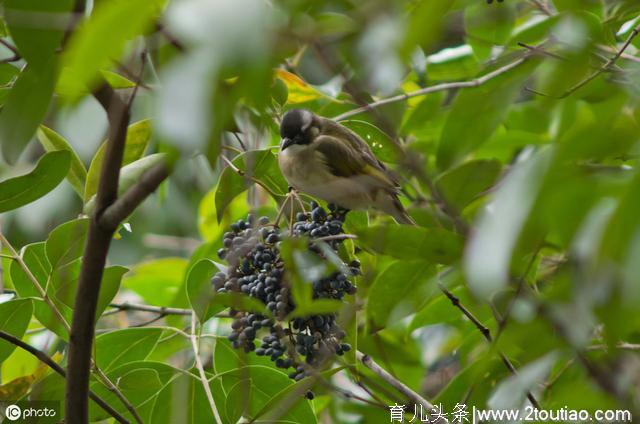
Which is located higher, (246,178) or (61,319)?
(246,178)

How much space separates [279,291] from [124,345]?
573 mm

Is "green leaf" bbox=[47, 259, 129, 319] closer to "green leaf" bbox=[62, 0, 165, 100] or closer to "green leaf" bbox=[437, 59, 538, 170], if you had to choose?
"green leaf" bbox=[437, 59, 538, 170]

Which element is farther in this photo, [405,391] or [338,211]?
[338,211]

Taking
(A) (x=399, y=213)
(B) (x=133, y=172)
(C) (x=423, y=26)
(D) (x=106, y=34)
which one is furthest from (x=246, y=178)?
(D) (x=106, y=34)

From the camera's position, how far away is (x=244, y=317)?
5.67ft

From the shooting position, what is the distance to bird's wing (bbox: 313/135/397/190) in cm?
247

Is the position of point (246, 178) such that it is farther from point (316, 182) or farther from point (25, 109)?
point (25, 109)

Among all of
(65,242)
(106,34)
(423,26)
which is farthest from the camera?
(65,242)

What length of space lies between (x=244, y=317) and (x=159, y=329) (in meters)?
0.35

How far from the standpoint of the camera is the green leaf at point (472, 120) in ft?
4.26

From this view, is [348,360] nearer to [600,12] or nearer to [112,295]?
[112,295]

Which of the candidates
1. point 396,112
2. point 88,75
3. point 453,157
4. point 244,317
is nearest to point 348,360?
point 244,317

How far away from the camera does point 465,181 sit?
5.57ft
